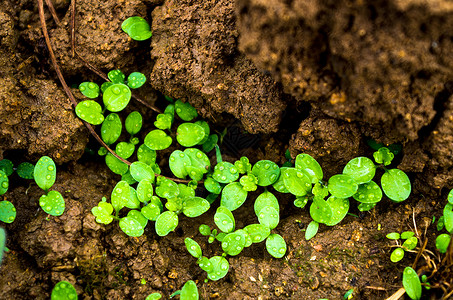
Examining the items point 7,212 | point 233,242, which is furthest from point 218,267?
point 7,212

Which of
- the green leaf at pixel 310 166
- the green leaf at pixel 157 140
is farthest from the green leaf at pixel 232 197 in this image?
the green leaf at pixel 157 140

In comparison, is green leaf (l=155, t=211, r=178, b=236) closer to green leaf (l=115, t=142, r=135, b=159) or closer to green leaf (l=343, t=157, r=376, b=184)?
green leaf (l=115, t=142, r=135, b=159)

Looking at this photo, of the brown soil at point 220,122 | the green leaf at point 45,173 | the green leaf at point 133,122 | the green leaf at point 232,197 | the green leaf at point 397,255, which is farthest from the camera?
the green leaf at point 133,122

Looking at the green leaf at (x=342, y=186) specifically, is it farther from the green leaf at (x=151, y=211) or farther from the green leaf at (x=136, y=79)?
the green leaf at (x=136, y=79)

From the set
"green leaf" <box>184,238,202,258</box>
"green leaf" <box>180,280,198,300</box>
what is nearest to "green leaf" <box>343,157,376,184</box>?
→ "green leaf" <box>184,238,202,258</box>

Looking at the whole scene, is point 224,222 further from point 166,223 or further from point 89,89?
point 89,89

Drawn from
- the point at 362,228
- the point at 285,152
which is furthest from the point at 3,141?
the point at 362,228

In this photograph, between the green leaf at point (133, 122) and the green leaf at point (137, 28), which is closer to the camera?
the green leaf at point (137, 28)

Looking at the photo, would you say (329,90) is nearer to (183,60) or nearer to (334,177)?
(334,177)
